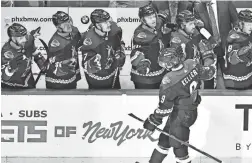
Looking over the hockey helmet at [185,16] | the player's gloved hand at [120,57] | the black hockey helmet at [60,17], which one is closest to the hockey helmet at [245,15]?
the hockey helmet at [185,16]

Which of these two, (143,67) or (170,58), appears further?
(143,67)

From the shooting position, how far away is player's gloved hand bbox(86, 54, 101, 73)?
11.0 ft

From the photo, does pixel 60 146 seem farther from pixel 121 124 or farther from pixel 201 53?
pixel 201 53

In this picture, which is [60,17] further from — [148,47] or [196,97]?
[196,97]

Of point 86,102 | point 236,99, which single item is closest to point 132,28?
point 86,102

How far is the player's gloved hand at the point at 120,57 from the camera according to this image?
336cm

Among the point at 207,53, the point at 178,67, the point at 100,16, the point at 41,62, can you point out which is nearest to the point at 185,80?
the point at 178,67

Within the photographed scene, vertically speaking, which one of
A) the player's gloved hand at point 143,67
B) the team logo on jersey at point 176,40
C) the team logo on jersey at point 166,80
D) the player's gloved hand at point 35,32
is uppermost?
the player's gloved hand at point 35,32

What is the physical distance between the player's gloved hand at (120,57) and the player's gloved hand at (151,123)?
36cm

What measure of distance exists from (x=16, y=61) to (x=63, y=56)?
0.92 feet

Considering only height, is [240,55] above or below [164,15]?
below

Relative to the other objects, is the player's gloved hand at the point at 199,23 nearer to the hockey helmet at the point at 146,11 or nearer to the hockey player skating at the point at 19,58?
the hockey helmet at the point at 146,11

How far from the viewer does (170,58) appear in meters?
3.19

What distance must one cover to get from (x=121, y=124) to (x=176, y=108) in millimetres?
345
